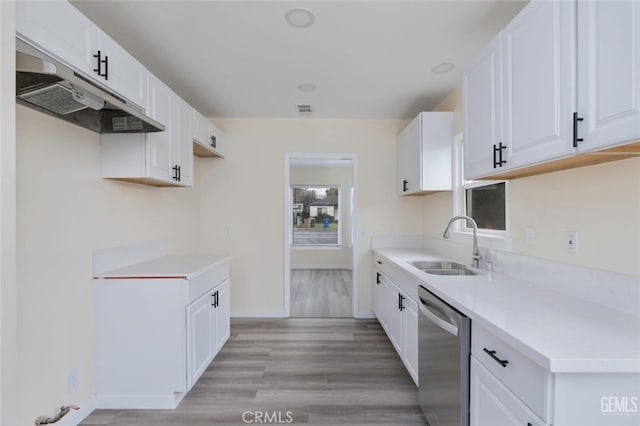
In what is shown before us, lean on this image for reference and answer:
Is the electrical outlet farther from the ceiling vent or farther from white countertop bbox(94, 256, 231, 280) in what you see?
the ceiling vent

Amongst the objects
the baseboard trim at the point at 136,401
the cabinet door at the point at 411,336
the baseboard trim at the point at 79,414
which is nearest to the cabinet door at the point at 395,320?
the cabinet door at the point at 411,336

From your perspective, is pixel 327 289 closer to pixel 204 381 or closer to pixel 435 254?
pixel 435 254

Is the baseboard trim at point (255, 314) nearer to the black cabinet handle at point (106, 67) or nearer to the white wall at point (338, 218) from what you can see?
the black cabinet handle at point (106, 67)

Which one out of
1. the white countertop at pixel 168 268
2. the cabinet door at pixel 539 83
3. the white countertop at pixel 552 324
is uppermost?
the cabinet door at pixel 539 83

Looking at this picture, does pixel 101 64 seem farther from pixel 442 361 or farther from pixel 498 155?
pixel 442 361

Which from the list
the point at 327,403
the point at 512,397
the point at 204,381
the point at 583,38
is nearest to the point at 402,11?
the point at 583,38

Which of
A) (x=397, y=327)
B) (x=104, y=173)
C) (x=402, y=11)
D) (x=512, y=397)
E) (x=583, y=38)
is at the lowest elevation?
(x=397, y=327)

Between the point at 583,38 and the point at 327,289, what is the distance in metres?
4.79

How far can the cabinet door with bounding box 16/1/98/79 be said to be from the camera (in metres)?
1.23

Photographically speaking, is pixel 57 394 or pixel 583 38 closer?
pixel 583 38

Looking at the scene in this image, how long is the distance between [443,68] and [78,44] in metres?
2.49

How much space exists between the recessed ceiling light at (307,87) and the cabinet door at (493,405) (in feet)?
8.24

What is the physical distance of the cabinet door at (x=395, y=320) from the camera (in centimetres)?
259

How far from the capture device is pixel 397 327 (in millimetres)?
2701
